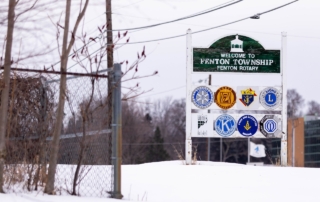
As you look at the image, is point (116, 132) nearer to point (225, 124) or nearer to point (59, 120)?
point (59, 120)

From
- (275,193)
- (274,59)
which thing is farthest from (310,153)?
(275,193)

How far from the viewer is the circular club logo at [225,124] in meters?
18.3

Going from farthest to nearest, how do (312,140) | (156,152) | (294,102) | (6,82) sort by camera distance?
(294,102)
(312,140)
(156,152)
(6,82)

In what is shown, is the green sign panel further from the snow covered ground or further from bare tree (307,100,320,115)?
bare tree (307,100,320,115)

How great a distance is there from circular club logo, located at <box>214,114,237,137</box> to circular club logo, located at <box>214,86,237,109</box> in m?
0.42

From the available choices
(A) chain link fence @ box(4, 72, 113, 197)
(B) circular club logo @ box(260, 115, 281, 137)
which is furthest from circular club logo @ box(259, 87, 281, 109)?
(A) chain link fence @ box(4, 72, 113, 197)

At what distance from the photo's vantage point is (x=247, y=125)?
1844 cm

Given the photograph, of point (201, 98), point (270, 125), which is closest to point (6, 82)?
point (201, 98)

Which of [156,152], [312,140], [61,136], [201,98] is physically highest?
[201,98]

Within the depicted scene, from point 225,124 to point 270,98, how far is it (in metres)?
1.41

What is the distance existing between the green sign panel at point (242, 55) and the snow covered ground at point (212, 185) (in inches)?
166

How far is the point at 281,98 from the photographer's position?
18281 millimetres

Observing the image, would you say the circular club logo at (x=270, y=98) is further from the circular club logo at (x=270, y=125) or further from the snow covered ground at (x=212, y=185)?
the snow covered ground at (x=212, y=185)

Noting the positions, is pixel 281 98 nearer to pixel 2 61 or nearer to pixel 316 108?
pixel 2 61
